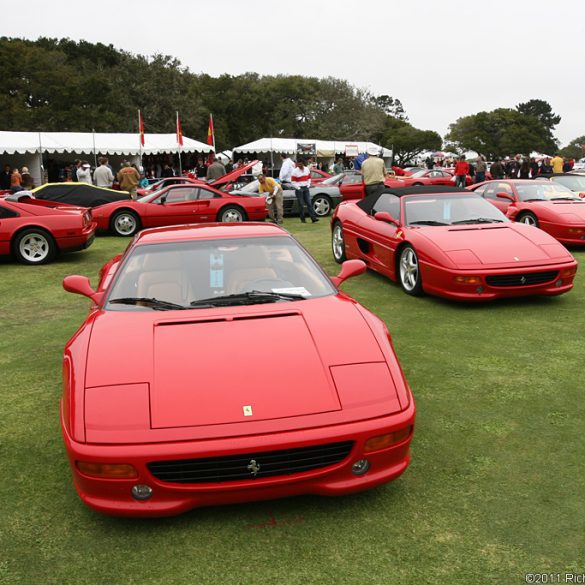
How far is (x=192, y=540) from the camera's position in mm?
2596

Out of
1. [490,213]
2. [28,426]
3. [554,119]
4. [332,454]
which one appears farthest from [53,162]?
[554,119]

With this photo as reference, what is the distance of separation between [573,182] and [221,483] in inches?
475

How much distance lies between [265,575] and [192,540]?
0.40 metres

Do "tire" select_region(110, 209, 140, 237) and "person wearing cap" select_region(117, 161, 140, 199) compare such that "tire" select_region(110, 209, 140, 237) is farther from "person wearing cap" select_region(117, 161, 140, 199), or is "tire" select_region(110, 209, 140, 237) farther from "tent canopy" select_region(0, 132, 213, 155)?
"tent canopy" select_region(0, 132, 213, 155)

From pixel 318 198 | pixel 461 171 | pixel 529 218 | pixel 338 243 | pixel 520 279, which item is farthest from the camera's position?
pixel 461 171

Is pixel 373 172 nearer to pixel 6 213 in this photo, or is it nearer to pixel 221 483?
pixel 6 213

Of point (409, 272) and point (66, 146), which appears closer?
point (409, 272)

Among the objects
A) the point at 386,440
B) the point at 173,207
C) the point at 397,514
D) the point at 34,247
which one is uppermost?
the point at 173,207

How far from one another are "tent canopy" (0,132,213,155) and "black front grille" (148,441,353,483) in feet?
78.1

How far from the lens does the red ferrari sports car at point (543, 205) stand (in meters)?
9.84

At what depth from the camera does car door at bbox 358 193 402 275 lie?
24.5 ft

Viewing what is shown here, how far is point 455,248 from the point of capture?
6.52 m

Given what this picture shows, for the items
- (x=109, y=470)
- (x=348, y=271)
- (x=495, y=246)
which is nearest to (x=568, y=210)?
(x=495, y=246)

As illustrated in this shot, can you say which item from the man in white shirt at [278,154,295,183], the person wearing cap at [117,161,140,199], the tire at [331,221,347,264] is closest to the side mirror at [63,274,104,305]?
Result: the tire at [331,221,347,264]
